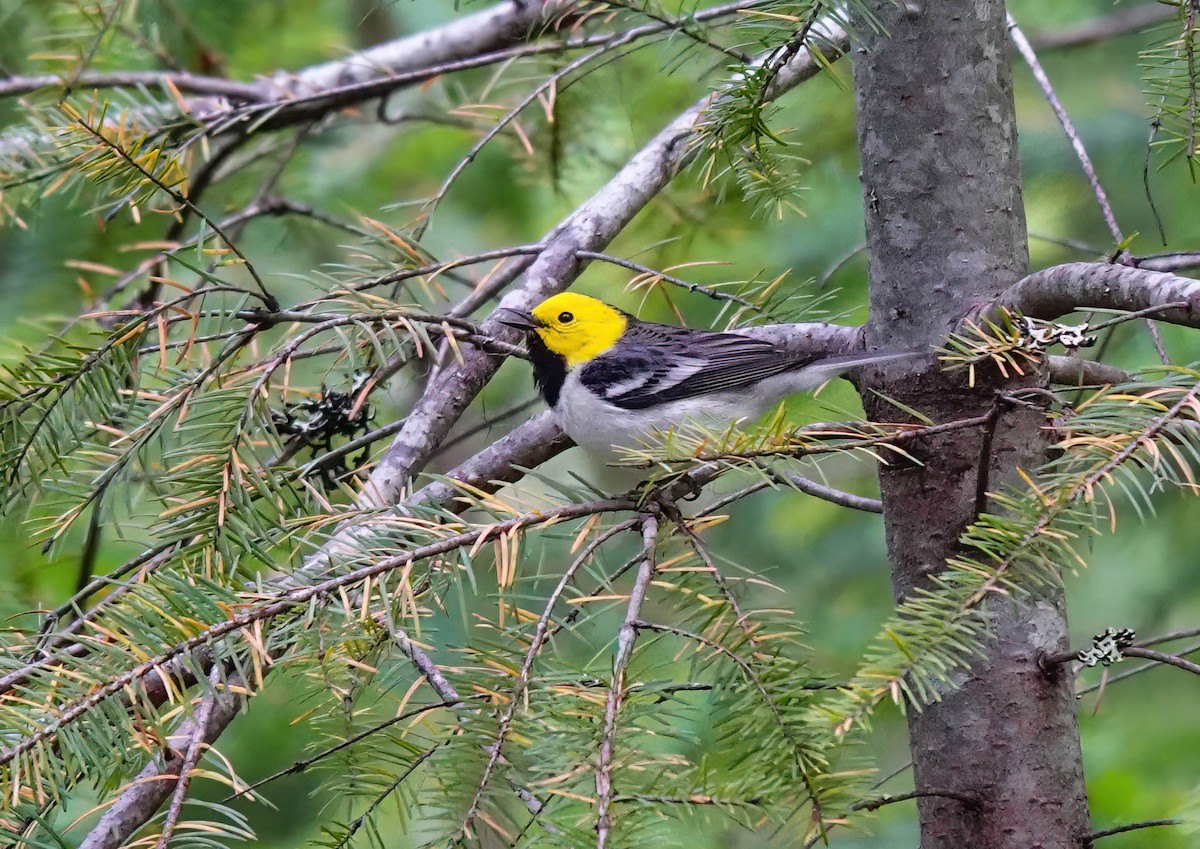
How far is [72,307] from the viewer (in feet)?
12.8

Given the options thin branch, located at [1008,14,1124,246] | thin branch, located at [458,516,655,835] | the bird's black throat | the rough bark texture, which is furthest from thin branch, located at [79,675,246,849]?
thin branch, located at [1008,14,1124,246]

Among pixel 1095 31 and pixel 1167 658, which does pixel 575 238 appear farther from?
pixel 1095 31

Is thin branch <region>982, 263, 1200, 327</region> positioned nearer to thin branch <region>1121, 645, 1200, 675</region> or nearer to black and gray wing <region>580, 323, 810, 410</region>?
thin branch <region>1121, 645, 1200, 675</region>

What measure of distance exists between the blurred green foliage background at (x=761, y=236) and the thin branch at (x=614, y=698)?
133 centimetres

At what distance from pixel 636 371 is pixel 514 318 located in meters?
0.57

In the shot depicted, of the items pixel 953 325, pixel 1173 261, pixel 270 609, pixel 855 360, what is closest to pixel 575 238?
pixel 855 360

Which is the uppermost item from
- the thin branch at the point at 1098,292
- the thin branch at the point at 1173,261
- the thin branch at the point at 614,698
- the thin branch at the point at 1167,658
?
the thin branch at the point at 1173,261

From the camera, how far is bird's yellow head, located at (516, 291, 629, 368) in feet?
10.4

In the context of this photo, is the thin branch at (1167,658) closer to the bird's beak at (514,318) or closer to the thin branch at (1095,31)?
the bird's beak at (514,318)

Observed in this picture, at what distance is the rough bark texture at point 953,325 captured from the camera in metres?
1.82

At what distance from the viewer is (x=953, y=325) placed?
1.94 meters

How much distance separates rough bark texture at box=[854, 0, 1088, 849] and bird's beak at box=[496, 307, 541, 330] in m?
1.02

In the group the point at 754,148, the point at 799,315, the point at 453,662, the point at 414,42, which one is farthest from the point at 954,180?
the point at 414,42

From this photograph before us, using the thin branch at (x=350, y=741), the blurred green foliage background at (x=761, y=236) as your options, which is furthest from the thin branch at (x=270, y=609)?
the blurred green foliage background at (x=761, y=236)
